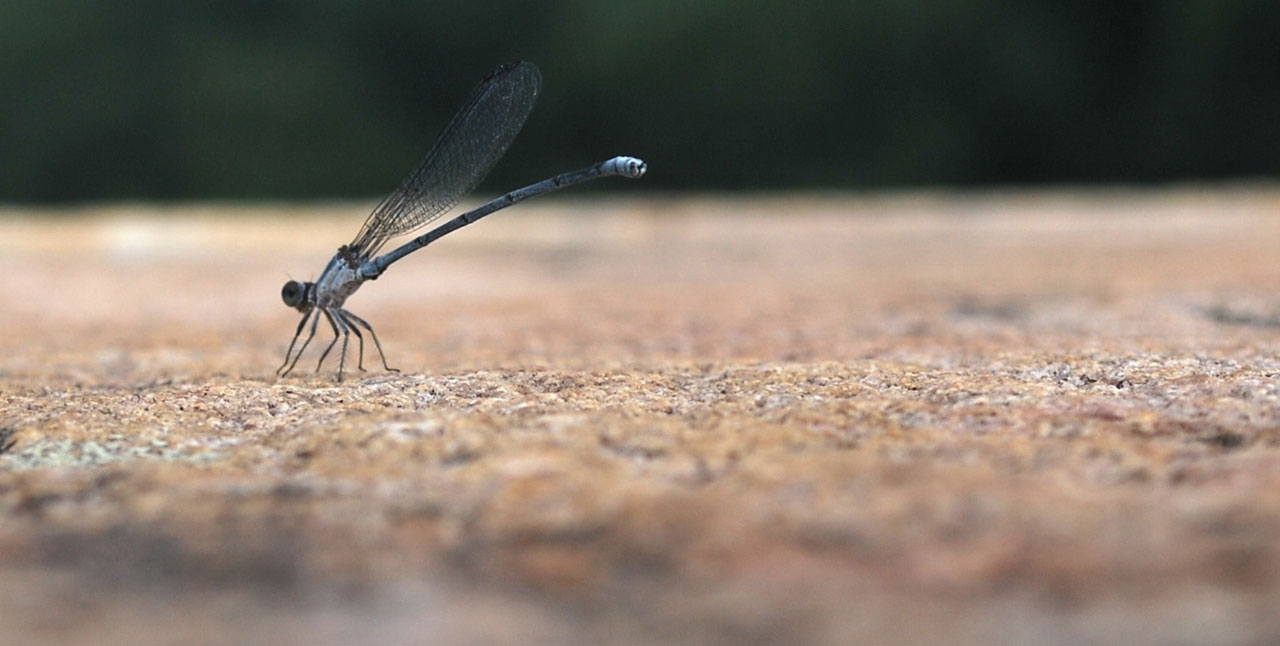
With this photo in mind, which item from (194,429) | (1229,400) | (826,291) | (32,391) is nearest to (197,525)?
(194,429)

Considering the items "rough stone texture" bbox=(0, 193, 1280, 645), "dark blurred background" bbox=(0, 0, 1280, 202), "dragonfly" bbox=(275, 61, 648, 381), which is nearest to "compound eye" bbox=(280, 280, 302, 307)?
"dragonfly" bbox=(275, 61, 648, 381)

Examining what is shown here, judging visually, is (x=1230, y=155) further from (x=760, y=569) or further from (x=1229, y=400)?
(x=760, y=569)

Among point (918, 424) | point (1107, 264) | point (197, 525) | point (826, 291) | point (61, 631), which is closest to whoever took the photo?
point (61, 631)

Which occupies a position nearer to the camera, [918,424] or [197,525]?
[197,525]

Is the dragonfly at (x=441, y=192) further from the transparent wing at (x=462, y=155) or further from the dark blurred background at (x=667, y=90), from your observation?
the dark blurred background at (x=667, y=90)

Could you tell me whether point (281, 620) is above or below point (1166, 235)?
below

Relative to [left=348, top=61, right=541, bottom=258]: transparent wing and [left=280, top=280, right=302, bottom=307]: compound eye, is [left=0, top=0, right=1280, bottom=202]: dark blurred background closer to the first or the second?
[left=348, top=61, right=541, bottom=258]: transparent wing
